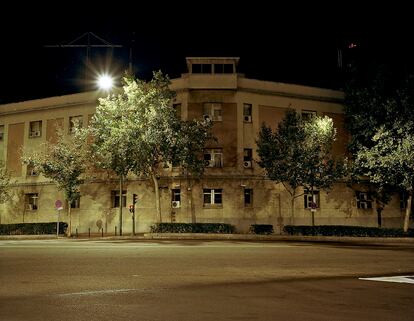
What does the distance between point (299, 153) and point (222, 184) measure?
621 cm

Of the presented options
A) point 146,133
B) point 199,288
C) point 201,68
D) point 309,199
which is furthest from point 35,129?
point 199,288

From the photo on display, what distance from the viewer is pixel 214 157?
34031 millimetres

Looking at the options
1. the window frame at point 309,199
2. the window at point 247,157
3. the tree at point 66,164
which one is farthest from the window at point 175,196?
the window frame at point 309,199

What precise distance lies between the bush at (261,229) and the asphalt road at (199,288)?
51.4 ft

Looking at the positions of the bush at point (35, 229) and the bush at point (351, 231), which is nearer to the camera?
the bush at point (351, 231)

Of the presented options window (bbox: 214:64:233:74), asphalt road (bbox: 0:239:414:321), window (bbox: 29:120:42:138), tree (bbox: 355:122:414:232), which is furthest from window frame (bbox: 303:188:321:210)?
window (bbox: 29:120:42:138)

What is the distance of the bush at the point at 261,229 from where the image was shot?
30.5 meters

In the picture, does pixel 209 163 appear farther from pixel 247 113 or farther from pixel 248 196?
pixel 247 113

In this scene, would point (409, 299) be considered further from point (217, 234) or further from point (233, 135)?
point (233, 135)

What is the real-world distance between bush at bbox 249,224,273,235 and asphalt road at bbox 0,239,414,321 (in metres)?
15.7

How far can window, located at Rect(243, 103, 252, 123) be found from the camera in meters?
34.8

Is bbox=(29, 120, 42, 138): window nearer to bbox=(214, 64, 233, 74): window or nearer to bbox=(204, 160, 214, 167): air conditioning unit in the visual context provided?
bbox=(204, 160, 214, 167): air conditioning unit

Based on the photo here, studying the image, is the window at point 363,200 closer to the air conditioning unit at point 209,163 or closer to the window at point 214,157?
the window at point 214,157

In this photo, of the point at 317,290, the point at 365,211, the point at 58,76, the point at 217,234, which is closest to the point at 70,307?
the point at 317,290
